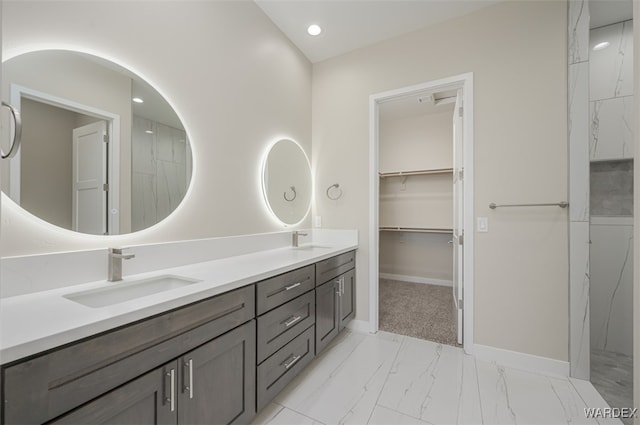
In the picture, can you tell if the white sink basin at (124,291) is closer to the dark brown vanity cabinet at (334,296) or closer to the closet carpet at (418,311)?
the dark brown vanity cabinet at (334,296)

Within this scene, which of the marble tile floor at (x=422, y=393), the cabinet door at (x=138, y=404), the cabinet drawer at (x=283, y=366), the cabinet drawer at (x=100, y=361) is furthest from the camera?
the marble tile floor at (x=422, y=393)

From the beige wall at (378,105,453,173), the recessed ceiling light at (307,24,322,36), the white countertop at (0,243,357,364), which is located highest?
the recessed ceiling light at (307,24,322,36)

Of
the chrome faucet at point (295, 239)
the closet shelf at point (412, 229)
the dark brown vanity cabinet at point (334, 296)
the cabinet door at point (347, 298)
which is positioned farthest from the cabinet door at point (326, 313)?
the closet shelf at point (412, 229)

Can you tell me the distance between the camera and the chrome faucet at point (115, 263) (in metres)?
1.24

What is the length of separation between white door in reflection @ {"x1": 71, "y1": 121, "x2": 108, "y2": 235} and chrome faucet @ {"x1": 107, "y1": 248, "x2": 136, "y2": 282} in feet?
0.42

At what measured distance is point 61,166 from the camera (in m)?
1.19

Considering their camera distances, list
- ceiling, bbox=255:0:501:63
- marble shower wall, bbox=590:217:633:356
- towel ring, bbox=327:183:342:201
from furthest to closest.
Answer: towel ring, bbox=327:183:342:201, ceiling, bbox=255:0:501:63, marble shower wall, bbox=590:217:633:356

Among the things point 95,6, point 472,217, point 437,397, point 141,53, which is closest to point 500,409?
point 437,397

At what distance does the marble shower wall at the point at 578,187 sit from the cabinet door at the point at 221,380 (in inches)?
87.1

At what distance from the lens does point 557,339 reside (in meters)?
1.94

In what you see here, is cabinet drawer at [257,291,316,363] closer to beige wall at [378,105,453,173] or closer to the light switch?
the light switch

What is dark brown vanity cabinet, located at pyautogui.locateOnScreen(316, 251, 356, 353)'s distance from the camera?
2016 millimetres

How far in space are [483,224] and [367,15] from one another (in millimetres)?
2037

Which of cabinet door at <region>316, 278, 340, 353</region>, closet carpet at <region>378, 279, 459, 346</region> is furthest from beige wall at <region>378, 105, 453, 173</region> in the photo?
cabinet door at <region>316, 278, 340, 353</region>
